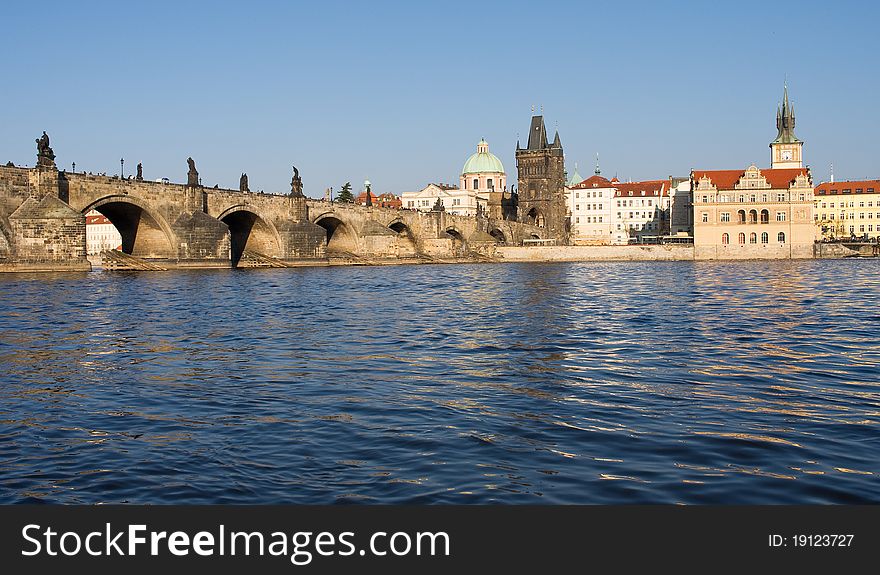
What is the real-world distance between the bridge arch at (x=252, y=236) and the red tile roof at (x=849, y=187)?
97981 mm

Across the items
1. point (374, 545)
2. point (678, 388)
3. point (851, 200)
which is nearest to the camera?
point (374, 545)

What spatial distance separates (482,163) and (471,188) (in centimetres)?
519

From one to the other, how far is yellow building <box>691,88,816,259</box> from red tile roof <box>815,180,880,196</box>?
3637cm

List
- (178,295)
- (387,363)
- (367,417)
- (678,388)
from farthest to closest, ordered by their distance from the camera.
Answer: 1. (178,295)
2. (387,363)
3. (678,388)
4. (367,417)

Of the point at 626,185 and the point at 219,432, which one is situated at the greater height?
the point at 626,185

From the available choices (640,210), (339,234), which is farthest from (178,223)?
(640,210)

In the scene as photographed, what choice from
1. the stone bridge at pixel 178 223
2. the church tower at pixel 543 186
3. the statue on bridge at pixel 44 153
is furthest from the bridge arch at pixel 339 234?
the church tower at pixel 543 186

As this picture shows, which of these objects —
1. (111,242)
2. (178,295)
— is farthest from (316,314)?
(111,242)

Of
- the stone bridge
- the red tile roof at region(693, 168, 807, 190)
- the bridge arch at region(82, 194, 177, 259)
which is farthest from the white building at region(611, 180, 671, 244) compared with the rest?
the bridge arch at region(82, 194, 177, 259)

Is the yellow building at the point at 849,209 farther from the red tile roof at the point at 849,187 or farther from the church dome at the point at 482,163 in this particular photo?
the church dome at the point at 482,163

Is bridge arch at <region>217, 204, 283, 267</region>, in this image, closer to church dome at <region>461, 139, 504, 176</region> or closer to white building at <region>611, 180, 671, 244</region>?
white building at <region>611, 180, 671, 244</region>

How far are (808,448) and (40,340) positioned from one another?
52.7 feet

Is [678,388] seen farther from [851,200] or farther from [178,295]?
[851,200]

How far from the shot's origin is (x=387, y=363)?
15281mm
